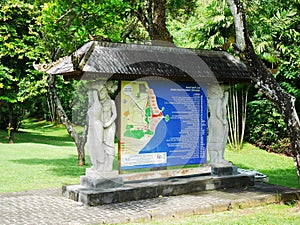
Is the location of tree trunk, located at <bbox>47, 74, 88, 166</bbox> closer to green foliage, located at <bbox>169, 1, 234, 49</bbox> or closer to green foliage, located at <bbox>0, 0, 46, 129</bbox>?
green foliage, located at <bbox>169, 1, 234, 49</bbox>

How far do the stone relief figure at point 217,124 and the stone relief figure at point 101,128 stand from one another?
7.93 ft

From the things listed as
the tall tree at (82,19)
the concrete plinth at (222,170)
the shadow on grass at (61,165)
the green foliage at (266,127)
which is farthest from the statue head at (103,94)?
the green foliage at (266,127)

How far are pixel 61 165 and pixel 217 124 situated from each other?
23.2 feet

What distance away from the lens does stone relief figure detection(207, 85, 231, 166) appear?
9656mm

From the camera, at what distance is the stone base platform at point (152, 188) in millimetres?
7930

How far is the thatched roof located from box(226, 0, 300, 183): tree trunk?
1.04 m

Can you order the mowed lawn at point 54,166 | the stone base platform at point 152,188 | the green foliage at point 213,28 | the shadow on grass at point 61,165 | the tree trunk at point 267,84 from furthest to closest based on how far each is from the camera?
the green foliage at point 213,28
the shadow on grass at point 61,165
the mowed lawn at point 54,166
the tree trunk at point 267,84
the stone base platform at point 152,188

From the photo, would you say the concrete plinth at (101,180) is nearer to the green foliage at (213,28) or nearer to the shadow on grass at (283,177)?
the shadow on grass at (283,177)

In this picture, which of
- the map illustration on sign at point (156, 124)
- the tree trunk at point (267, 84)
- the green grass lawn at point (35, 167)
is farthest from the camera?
the green grass lawn at point (35, 167)

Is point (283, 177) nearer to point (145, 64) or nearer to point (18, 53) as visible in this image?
point (145, 64)

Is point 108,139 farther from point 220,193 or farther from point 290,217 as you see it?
point 290,217

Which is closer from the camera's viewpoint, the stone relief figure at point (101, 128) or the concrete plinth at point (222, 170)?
the stone relief figure at point (101, 128)

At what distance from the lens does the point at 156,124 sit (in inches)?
356

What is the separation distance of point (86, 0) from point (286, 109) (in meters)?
5.34
